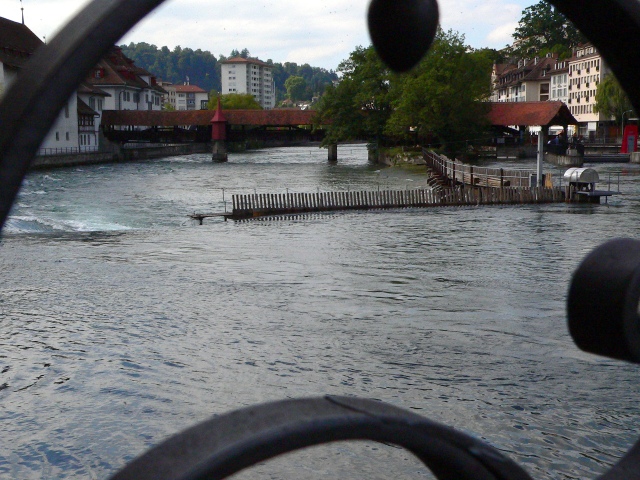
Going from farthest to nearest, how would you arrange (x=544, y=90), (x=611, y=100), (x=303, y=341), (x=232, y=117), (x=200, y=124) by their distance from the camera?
(x=544, y=90) → (x=232, y=117) → (x=200, y=124) → (x=611, y=100) → (x=303, y=341)

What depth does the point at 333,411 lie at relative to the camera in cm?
89

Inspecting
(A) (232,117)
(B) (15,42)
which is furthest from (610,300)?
(A) (232,117)

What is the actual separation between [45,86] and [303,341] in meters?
10.4

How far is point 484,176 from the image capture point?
111 ft

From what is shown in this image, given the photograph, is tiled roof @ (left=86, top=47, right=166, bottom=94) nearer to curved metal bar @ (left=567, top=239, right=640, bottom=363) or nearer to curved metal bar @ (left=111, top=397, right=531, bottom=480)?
curved metal bar @ (left=567, top=239, right=640, bottom=363)

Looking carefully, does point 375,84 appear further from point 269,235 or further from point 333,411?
point 333,411

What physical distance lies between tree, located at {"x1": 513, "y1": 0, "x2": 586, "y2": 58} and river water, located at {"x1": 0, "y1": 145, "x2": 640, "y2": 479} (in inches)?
3392

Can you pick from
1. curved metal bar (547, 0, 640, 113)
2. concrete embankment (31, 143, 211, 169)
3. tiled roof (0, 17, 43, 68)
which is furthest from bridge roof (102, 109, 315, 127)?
curved metal bar (547, 0, 640, 113)

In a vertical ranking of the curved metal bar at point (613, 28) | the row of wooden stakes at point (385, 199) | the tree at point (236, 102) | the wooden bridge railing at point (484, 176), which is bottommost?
the row of wooden stakes at point (385, 199)

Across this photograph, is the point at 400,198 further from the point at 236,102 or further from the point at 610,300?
the point at 236,102

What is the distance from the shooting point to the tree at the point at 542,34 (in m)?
103

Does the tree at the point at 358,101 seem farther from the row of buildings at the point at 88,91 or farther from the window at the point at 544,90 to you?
the window at the point at 544,90

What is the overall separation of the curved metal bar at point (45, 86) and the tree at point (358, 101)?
59.4 m

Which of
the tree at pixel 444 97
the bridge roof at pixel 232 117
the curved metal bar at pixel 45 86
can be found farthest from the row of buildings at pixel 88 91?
the curved metal bar at pixel 45 86
